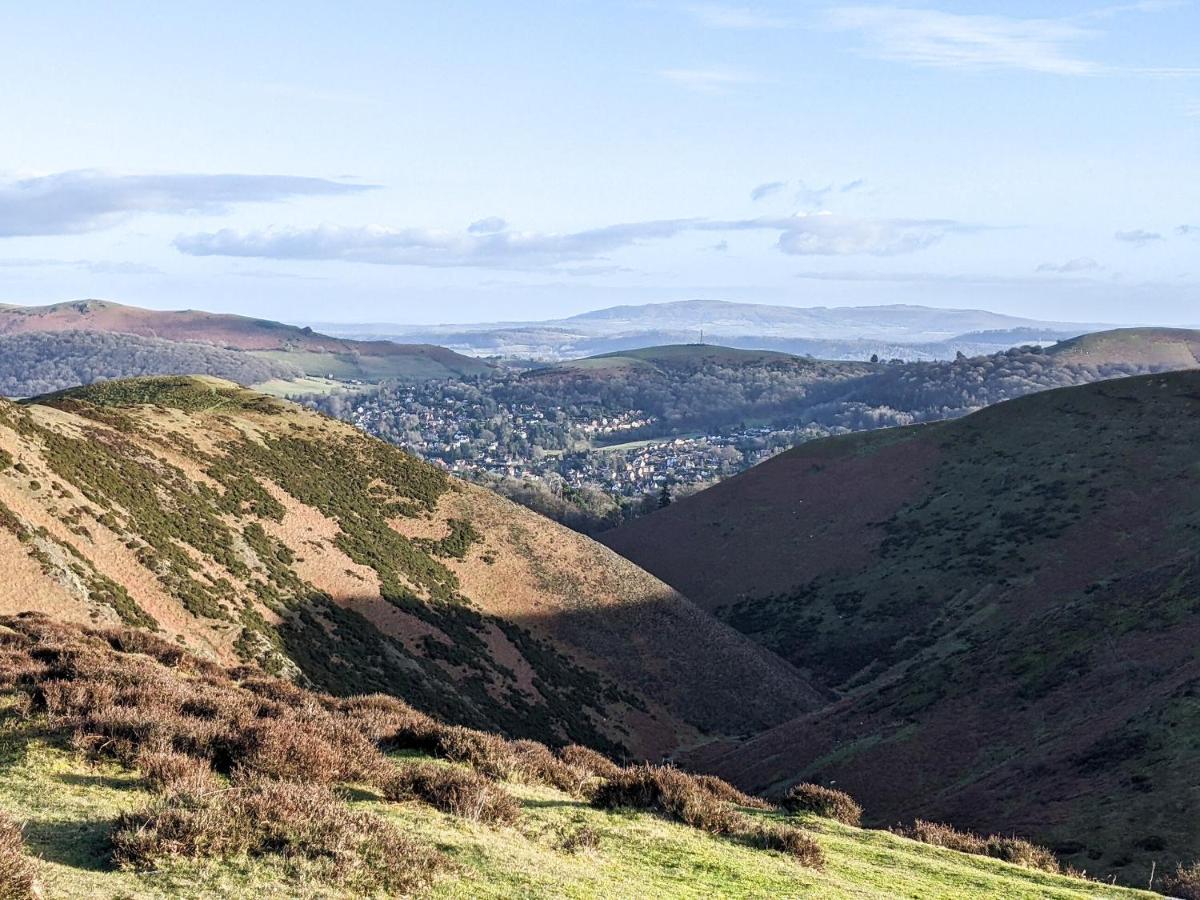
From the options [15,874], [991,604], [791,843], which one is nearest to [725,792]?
[791,843]

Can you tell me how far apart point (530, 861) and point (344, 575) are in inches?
2036

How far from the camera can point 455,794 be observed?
14.0 meters

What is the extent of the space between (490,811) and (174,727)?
4.19m

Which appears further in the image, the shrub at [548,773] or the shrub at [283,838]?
the shrub at [548,773]

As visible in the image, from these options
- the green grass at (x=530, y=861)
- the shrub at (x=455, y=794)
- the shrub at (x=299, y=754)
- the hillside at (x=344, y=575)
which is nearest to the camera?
the green grass at (x=530, y=861)

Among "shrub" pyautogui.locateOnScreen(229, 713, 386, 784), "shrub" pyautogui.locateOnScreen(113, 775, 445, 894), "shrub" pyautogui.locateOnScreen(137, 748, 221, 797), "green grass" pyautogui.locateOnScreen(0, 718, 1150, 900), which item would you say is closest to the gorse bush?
"green grass" pyautogui.locateOnScreen(0, 718, 1150, 900)

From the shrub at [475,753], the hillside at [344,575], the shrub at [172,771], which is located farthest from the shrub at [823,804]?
the hillside at [344,575]

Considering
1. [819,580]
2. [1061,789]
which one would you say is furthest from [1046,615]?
[819,580]

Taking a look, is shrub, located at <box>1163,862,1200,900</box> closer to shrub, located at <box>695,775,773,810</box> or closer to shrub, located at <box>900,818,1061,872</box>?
shrub, located at <box>900,818,1061,872</box>

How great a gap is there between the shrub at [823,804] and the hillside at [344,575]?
2732 cm

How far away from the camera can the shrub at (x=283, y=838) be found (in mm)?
10188

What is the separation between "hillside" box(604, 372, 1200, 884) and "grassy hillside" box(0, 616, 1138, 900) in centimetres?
1234

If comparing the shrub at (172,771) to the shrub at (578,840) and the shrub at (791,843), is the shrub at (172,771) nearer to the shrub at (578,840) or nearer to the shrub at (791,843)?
the shrub at (578,840)

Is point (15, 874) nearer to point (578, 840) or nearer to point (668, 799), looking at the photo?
point (578, 840)
